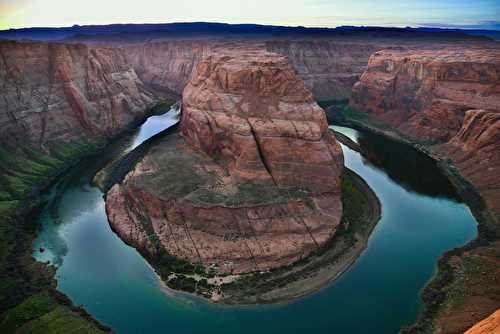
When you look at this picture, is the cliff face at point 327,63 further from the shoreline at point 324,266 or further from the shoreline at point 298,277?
the shoreline at point 298,277

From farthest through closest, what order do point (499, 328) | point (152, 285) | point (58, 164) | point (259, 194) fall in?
point (58, 164), point (259, 194), point (152, 285), point (499, 328)

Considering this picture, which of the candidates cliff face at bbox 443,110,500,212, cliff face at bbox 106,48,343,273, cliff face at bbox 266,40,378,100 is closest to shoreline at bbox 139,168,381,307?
cliff face at bbox 106,48,343,273

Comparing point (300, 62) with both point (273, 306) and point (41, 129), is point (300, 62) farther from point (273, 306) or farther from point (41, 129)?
point (273, 306)

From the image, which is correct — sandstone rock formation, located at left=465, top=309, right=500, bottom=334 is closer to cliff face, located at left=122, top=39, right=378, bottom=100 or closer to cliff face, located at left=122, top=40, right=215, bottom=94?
cliff face, located at left=122, top=39, right=378, bottom=100

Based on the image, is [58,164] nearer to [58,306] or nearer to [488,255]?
[58,306]

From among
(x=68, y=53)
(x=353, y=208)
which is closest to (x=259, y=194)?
(x=353, y=208)

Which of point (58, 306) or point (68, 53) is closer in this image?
point (58, 306)

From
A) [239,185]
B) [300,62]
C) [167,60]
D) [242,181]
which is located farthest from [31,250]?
[167,60]
